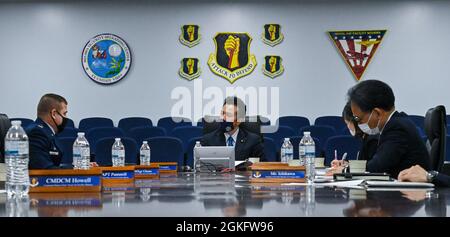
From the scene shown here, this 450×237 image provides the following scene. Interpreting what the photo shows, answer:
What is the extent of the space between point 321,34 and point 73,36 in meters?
4.67

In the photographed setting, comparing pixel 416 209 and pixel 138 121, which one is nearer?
pixel 416 209

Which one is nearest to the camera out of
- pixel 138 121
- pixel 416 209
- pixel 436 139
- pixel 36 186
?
pixel 416 209

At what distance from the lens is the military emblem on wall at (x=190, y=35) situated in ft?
41.4

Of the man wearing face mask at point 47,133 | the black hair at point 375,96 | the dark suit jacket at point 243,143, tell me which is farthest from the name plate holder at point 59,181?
the dark suit jacket at point 243,143

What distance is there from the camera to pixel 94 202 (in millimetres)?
2600

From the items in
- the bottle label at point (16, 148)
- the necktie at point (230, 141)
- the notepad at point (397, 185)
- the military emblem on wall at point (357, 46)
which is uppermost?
the military emblem on wall at point (357, 46)

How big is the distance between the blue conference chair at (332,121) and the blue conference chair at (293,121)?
23 cm

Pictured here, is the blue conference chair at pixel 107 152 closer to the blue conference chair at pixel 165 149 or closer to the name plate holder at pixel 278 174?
the blue conference chair at pixel 165 149

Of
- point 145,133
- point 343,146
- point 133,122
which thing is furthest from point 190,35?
point 343,146

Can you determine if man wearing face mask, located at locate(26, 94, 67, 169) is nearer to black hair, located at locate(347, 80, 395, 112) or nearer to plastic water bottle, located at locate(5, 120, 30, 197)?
plastic water bottle, located at locate(5, 120, 30, 197)

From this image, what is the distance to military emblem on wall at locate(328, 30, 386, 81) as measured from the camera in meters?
12.5

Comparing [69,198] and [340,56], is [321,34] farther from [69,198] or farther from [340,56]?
[69,198]

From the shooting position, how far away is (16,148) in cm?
318

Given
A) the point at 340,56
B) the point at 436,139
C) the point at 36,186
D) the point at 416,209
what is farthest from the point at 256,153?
the point at 340,56
